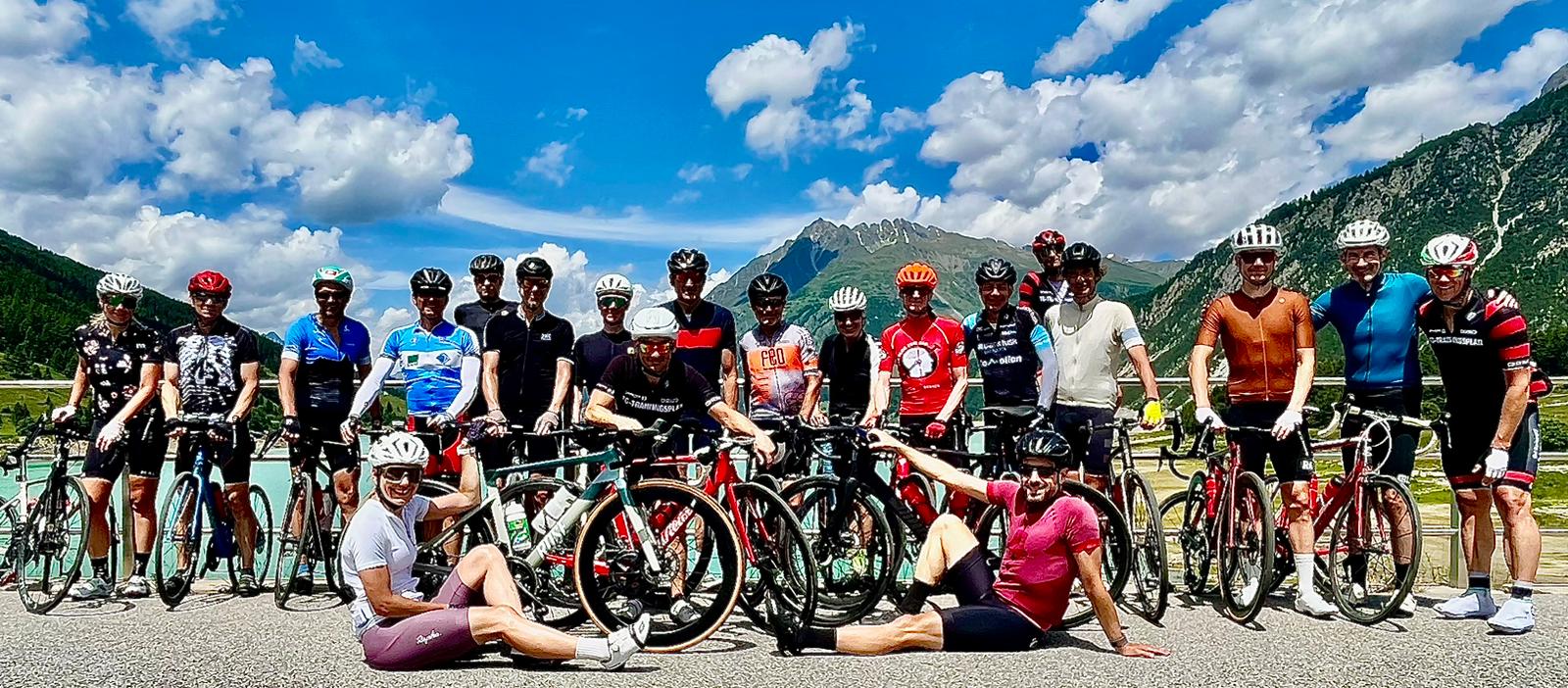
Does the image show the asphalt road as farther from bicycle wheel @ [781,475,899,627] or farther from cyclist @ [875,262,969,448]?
cyclist @ [875,262,969,448]

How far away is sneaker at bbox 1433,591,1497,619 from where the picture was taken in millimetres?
5754

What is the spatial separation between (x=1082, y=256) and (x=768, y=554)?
2.69 m

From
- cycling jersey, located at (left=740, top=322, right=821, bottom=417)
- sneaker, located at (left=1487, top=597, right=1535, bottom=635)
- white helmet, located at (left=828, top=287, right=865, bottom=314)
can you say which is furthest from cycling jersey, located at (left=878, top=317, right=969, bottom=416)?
sneaker, located at (left=1487, top=597, right=1535, bottom=635)

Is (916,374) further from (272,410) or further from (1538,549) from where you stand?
(272,410)

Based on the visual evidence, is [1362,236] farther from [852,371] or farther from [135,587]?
[135,587]

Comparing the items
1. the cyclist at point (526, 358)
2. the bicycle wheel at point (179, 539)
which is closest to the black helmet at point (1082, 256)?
the cyclist at point (526, 358)

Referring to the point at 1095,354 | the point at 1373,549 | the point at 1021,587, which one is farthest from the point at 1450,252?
the point at 1021,587

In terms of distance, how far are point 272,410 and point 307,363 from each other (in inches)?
99.4

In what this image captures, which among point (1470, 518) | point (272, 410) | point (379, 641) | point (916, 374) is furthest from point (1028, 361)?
point (272, 410)

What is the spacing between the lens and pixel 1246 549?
579cm

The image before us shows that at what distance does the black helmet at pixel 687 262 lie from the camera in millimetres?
6703

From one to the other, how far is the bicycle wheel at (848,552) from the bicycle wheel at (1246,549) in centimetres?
192

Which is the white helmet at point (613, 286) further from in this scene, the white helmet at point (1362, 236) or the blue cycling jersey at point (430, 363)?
the white helmet at point (1362, 236)

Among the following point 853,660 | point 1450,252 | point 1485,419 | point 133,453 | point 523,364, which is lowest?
point 853,660
